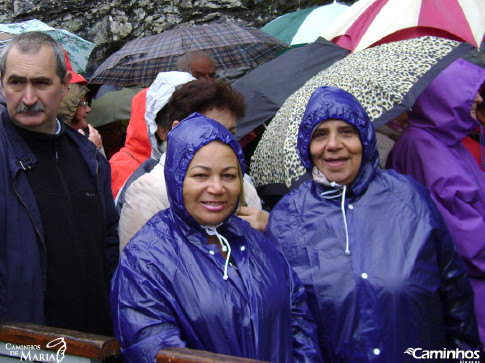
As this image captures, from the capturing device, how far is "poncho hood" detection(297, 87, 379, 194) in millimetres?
2602

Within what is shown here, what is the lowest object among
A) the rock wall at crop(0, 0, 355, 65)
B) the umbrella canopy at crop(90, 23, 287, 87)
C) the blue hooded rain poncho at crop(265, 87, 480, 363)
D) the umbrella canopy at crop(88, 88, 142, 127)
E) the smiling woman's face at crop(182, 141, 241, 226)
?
the blue hooded rain poncho at crop(265, 87, 480, 363)

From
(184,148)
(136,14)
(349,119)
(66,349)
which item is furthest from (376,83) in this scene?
(136,14)

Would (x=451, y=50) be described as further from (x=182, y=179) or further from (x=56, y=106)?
(x=56, y=106)

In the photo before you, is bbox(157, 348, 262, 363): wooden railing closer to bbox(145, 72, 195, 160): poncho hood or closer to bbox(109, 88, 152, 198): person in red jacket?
bbox(145, 72, 195, 160): poncho hood

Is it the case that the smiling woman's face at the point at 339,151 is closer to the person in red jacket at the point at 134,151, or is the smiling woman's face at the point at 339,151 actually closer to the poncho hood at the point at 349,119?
the poncho hood at the point at 349,119

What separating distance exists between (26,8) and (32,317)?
303 inches

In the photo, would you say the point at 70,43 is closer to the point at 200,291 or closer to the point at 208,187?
the point at 208,187

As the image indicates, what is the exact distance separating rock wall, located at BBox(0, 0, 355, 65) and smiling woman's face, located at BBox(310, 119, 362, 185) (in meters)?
6.26

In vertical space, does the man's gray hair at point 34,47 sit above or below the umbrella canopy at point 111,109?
above

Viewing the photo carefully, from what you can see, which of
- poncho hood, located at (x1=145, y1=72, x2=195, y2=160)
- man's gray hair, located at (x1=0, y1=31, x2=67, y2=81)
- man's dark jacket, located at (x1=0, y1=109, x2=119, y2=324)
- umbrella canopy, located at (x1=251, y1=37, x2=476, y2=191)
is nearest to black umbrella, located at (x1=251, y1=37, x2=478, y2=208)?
umbrella canopy, located at (x1=251, y1=37, x2=476, y2=191)

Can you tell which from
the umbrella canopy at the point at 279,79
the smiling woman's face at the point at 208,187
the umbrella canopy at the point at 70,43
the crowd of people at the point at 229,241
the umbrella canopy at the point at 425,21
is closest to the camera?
the crowd of people at the point at 229,241

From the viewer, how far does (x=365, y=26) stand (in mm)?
4500

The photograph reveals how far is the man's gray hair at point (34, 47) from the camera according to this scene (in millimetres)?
2645

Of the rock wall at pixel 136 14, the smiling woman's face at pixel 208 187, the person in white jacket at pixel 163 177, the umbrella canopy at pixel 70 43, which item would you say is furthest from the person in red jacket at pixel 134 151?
the rock wall at pixel 136 14
